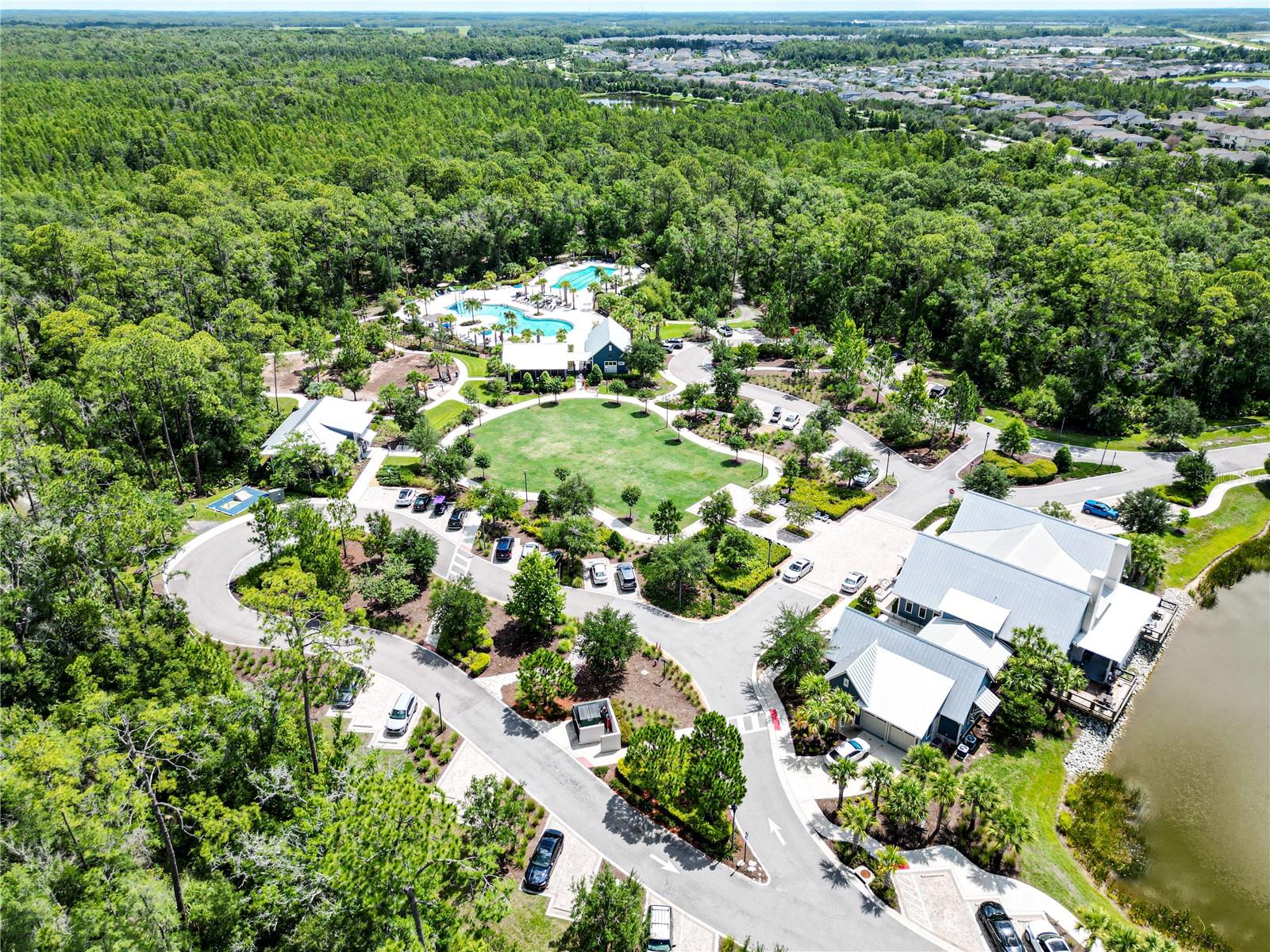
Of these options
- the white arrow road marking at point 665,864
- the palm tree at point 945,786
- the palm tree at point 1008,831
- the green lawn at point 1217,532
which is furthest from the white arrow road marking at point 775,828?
the green lawn at point 1217,532

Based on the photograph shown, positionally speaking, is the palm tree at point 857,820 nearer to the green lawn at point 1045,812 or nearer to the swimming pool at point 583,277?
the green lawn at point 1045,812

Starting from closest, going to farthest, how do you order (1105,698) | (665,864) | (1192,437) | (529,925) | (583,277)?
(529,925), (665,864), (1105,698), (1192,437), (583,277)

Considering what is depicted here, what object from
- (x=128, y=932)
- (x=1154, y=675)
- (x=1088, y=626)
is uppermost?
(x=128, y=932)

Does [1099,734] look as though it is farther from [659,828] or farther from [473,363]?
[473,363]

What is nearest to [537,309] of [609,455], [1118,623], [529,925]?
[609,455]

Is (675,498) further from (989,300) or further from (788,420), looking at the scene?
(989,300)

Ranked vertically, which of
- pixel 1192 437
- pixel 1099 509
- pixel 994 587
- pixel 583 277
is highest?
pixel 583 277

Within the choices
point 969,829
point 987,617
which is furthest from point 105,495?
point 987,617
